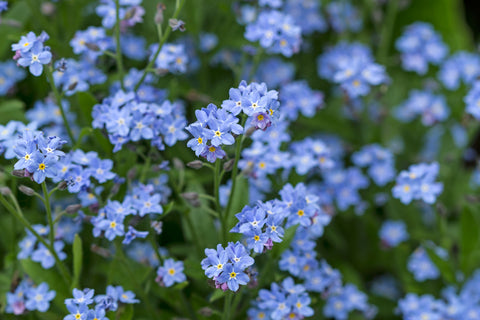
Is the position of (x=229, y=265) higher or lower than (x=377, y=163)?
lower

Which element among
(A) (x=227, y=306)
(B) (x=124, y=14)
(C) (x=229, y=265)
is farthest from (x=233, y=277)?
(B) (x=124, y=14)

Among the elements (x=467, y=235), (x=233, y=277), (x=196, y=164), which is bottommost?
(x=233, y=277)

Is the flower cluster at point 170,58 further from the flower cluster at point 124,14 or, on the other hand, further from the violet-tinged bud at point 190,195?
the violet-tinged bud at point 190,195

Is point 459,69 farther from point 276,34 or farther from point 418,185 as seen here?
point 276,34

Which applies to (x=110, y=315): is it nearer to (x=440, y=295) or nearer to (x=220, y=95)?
(x=220, y=95)

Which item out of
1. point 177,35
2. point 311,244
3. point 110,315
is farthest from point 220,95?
point 110,315

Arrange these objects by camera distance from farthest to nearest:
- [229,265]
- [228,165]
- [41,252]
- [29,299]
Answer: [41,252] < [29,299] < [228,165] < [229,265]

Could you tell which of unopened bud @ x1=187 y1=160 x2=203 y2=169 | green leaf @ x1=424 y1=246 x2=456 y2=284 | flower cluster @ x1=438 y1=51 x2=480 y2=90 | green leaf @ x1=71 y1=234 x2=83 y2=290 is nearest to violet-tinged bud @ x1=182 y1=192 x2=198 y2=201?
unopened bud @ x1=187 y1=160 x2=203 y2=169
